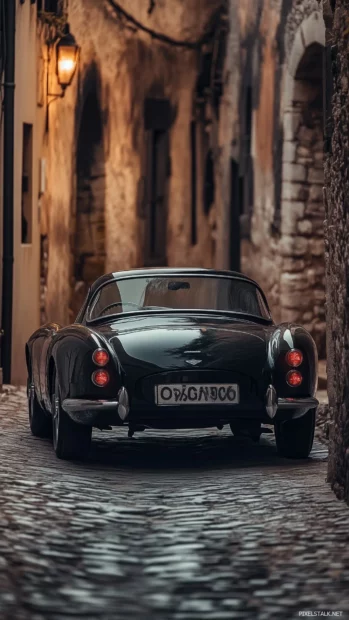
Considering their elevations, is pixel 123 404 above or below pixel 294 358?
below

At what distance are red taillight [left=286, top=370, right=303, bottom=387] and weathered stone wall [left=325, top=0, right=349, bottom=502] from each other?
2.43 ft

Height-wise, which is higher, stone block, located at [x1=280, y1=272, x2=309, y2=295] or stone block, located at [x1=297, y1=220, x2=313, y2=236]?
stone block, located at [x1=297, y1=220, x2=313, y2=236]

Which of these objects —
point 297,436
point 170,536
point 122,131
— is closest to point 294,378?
point 297,436

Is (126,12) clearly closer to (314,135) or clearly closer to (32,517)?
(314,135)

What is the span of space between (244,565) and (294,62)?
12.0 meters

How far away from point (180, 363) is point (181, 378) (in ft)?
0.28

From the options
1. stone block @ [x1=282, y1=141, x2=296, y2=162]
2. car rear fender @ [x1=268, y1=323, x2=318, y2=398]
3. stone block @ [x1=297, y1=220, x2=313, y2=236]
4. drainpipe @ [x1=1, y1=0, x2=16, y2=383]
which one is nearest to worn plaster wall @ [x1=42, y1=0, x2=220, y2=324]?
drainpipe @ [x1=1, y1=0, x2=16, y2=383]

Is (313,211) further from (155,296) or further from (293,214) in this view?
(155,296)

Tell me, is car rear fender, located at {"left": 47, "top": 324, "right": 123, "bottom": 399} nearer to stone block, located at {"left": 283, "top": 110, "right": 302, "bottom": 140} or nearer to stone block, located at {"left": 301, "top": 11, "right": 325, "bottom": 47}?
stone block, located at {"left": 301, "top": 11, "right": 325, "bottom": 47}

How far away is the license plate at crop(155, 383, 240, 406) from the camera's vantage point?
8609 millimetres

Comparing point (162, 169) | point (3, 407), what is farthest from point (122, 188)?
point (3, 407)

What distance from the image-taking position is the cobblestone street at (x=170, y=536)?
5.26 m

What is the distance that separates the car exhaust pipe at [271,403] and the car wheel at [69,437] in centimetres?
105

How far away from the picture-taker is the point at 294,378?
886 cm
